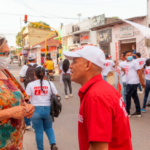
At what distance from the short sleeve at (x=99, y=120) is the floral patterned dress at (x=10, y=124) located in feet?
3.28

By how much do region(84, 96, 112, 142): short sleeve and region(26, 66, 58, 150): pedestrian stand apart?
2.65m

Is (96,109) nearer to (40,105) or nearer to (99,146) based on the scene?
(99,146)

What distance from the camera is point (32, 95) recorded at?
13.6 ft

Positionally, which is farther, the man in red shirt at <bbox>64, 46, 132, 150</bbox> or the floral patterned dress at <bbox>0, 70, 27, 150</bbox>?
the floral patterned dress at <bbox>0, 70, 27, 150</bbox>

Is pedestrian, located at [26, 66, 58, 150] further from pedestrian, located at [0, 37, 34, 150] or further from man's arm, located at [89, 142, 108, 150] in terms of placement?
man's arm, located at [89, 142, 108, 150]

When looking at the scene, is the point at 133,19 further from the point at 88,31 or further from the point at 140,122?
the point at 140,122

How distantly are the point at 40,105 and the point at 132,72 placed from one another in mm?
3602

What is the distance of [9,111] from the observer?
6.97 ft

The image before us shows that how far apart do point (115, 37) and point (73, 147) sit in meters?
15.2

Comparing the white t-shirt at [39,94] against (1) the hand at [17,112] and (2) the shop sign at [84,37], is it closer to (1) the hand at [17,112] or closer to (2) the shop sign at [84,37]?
(1) the hand at [17,112]

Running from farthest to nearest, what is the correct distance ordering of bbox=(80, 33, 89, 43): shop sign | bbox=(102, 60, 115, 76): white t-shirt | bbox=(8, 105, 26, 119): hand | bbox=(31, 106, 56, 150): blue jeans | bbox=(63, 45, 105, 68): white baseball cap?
bbox=(80, 33, 89, 43): shop sign, bbox=(102, 60, 115, 76): white t-shirt, bbox=(31, 106, 56, 150): blue jeans, bbox=(8, 105, 26, 119): hand, bbox=(63, 45, 105, 68): white baseball cap

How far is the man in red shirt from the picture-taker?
1.48 metres

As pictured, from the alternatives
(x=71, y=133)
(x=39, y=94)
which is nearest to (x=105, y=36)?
(x=71, y=133)

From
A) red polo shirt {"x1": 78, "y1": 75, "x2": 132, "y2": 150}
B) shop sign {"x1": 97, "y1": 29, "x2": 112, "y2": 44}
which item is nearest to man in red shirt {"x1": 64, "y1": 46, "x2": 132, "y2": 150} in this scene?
red polo shirt {"x1": 78, "y1": 75, "x2": 132, "y2": 150}
